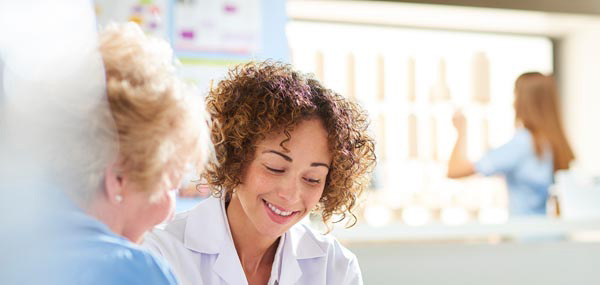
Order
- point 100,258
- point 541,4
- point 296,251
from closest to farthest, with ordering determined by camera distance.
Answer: point 100,258 < point 296,251 < point 541,4

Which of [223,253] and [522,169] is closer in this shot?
[223,253]

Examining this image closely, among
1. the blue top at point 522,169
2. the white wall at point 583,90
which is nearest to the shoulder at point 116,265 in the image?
the blue top at point 522,169

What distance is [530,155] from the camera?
3.33 metres

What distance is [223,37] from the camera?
265 centimetres

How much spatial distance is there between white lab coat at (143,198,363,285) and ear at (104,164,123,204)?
0.56 metres

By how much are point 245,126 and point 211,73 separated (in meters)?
1.22

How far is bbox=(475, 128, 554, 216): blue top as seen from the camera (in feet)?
10.9

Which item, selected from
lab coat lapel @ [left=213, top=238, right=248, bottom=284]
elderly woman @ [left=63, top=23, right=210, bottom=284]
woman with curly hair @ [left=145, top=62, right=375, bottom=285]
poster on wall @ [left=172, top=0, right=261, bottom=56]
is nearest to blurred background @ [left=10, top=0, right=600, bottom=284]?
poster on wall @ [left=172, top=0, right=261, bottom=56]

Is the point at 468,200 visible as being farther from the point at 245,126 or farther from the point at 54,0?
the point at 54,0

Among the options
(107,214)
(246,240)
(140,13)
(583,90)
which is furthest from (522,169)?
(107,214)

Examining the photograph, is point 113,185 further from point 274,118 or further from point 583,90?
point 583,90

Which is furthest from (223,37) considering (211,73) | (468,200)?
(468,200)

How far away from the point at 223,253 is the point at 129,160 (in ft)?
2.27

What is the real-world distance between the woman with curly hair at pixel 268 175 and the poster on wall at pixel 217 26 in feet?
3.76
